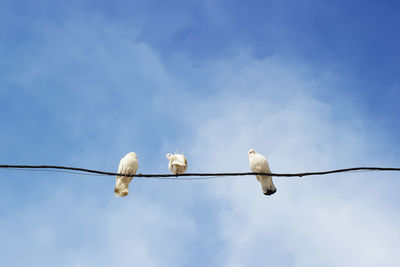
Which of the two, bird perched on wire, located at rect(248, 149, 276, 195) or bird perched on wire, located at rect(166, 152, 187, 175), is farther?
bird perched on wire, located at rect(166, 152, 187, 175)

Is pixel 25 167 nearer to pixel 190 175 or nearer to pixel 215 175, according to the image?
pixel 190 175

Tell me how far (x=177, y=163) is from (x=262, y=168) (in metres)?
2.30

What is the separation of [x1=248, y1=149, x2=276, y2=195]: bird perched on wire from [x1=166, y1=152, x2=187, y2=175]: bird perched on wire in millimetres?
1889

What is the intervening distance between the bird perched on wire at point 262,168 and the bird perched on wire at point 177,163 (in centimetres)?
189

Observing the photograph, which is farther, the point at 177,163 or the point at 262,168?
the point at 262,168

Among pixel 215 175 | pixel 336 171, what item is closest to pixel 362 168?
pixel 336 171

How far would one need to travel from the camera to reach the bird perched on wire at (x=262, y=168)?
8.61 metres

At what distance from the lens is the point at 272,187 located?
8617 millimetres

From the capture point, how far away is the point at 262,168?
944 cm

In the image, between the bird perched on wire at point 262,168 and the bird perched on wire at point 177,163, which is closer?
the bird perched on wire at point 262,168

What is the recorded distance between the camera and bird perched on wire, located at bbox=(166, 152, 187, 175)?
8.92 metres

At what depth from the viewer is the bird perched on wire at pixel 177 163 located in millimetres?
8922

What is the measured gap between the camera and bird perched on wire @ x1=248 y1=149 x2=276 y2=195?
8609 millimetres

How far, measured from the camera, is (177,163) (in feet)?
29.2
